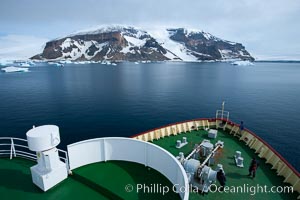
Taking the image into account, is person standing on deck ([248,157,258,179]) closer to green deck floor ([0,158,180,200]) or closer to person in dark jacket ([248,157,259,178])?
person in dark jacket ([248,157,259,178])

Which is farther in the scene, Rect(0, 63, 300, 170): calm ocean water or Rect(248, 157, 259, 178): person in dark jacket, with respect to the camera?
Rect(0, 63, 300, 170): calm ocean water

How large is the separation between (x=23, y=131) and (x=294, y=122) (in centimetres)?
4944

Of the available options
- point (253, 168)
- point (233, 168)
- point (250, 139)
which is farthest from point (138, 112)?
point (253, 168)

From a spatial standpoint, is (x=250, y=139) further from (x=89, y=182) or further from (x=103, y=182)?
(x=89, y=182)

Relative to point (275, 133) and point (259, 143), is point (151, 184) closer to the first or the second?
point (259, 143)

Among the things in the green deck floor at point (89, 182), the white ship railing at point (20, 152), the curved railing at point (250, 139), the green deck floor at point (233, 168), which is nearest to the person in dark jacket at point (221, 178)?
the green deck floor at point (233, 168)

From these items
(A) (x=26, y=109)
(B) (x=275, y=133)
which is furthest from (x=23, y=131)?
(B) (x=275, y=133)

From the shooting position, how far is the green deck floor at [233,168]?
38.1 feet

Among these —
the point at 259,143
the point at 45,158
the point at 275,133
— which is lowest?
the point at 275,133

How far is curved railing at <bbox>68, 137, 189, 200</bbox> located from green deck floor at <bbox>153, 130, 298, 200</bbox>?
130 inches

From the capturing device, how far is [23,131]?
31.6 m

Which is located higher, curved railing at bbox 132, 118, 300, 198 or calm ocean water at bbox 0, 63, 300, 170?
curved railing at bbox 132, 118, 300, 198

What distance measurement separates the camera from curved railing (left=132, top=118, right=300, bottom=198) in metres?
12.7

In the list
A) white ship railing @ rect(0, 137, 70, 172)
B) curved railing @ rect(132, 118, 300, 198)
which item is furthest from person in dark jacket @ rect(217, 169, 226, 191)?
white ship railing @ rect(0, 137, 70, 172)
